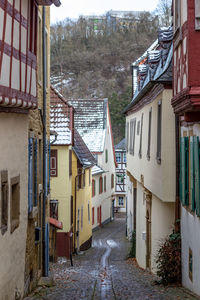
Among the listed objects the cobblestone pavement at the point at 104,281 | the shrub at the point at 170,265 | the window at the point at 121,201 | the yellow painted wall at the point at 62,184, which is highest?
the yellow painted wall at the point at 62,184

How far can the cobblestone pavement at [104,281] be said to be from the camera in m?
12.6

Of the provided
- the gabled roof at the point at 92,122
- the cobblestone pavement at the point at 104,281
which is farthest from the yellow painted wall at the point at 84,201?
the gabled roof at the point at 92,122

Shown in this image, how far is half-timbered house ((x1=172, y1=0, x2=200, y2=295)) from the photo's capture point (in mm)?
9688

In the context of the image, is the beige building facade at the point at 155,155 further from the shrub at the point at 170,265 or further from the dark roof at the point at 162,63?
the shrub at the point at 170,265

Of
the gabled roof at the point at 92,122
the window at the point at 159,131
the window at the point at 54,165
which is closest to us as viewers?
the window at the point at 159,131

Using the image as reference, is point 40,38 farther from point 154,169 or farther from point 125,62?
point 125,62

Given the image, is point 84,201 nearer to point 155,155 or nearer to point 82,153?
point 82,153

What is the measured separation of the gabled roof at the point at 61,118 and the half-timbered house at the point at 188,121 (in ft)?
39.2

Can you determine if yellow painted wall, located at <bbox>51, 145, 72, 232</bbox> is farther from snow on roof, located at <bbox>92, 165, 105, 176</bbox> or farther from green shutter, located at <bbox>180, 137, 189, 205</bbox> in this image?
green shutter, located at <bbox>180, 137, 189, 205</bbox>

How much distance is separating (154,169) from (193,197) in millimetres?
5050

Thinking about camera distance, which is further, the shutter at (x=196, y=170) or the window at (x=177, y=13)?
the shutter at (x=196, y=170)

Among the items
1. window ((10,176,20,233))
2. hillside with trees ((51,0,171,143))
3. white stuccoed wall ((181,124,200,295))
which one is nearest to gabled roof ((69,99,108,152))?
white stuccoed wall ((181,124,200,295))

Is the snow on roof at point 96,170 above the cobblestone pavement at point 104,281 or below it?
above

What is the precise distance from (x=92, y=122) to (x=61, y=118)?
16.3 m
